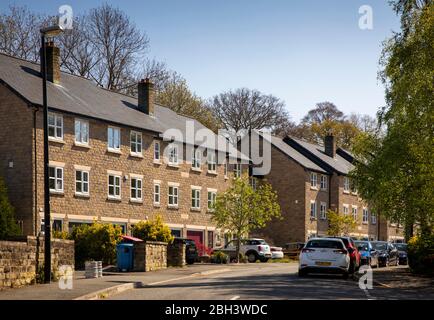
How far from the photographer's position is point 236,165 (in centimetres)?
6400

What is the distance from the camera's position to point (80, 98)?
47875 mm

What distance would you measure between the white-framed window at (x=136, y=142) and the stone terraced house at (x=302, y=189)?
22982 mm

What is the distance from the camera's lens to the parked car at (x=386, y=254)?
4784 cm

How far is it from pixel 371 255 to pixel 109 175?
644 inches

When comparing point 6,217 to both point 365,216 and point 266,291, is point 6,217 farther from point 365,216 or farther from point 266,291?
point 365,216

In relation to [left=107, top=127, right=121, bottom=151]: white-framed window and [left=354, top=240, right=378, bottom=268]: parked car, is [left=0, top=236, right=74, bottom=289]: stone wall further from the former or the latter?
[left=107, top=127, right=121, bottom=151]: white-framed window

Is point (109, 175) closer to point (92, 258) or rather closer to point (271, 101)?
point (92, 258)

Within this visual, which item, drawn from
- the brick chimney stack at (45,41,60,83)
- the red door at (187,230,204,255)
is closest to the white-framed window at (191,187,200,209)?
the red door at (187,230,204,255)

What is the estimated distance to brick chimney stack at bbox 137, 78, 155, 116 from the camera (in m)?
54.7

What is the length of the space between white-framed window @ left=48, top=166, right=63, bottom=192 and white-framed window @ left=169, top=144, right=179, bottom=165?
12.1 metres

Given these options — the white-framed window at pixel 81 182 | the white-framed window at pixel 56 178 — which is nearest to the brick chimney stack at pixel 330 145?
the white-framed window at pixel 81 182

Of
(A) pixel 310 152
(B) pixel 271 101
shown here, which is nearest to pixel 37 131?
(A) pixel 310 152

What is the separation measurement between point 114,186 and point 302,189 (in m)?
26.7
